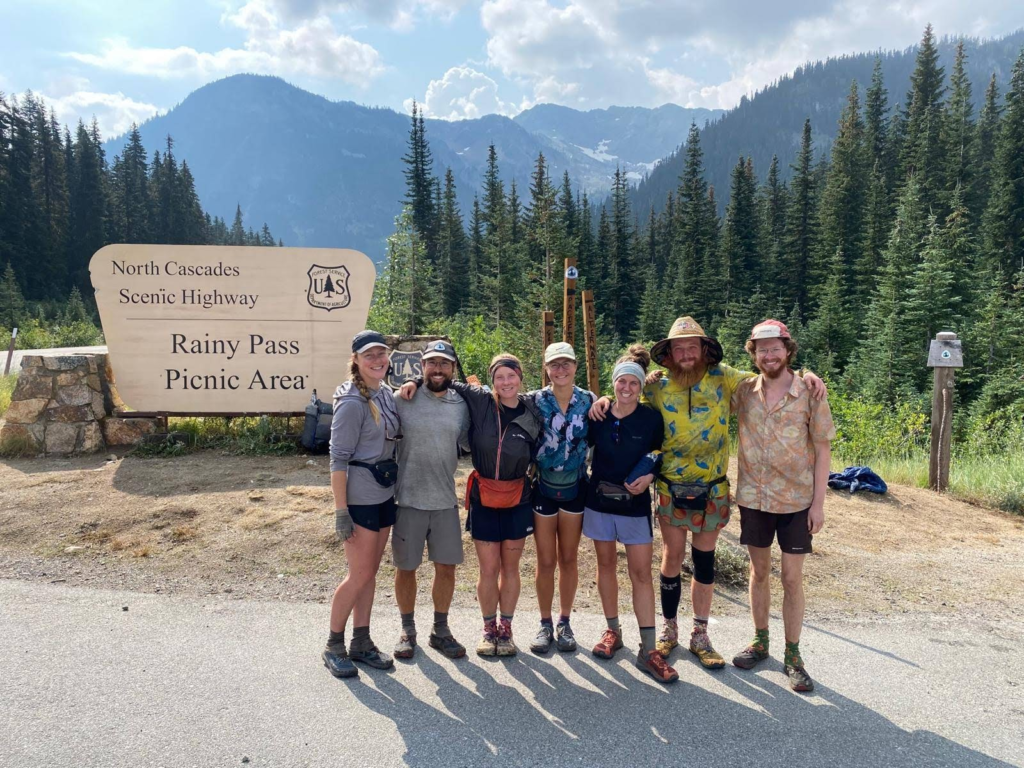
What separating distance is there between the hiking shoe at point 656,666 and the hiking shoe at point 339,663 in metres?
1.47

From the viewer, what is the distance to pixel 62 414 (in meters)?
7.47

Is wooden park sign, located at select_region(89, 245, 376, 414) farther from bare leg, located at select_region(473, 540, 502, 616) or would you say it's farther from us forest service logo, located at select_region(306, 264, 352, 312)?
bare leg, located at select_region(473, 540, 502, 616)

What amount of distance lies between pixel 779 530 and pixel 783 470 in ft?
1.13

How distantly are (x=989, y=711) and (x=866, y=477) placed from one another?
4.71 m

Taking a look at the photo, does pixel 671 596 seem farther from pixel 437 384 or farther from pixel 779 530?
pixel 437 384

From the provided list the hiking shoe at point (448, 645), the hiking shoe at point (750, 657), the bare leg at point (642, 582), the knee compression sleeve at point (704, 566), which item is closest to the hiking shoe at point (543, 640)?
the hiking shoe at point (448, 645)

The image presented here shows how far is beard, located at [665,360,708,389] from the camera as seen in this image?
10.8ft

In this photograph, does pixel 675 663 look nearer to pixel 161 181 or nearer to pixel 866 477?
pixel 866 477

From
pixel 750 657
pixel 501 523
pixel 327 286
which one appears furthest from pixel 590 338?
pixel 750 657

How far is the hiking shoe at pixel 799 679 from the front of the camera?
297cm

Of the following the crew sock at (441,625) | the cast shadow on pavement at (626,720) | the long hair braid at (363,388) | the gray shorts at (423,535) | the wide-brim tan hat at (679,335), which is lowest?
the cast shadow on pavement at (626,720)

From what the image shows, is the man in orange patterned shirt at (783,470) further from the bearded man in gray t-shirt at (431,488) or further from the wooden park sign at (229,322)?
the wooden park sign at (229,322)

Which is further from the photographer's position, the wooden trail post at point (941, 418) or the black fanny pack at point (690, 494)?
the wooden trail post at point (941, 418)

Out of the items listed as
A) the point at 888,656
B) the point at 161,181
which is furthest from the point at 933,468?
the point at 161,181
